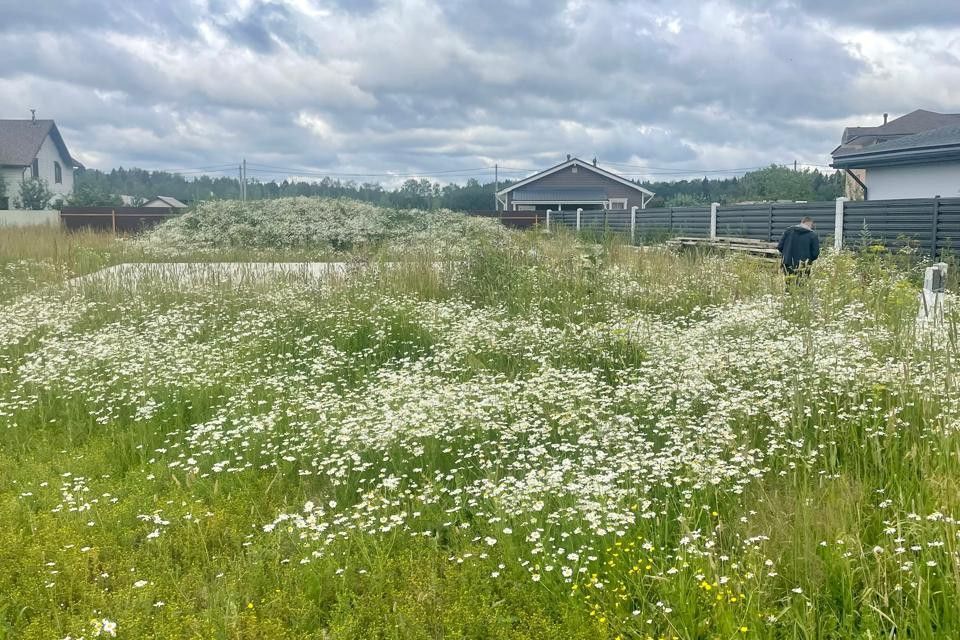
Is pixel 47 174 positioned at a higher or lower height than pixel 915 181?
higher

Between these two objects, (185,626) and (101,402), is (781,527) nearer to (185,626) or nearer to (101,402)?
(185,626)

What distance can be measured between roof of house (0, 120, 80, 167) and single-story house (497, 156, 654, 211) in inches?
1177

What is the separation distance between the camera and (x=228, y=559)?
11.7 feet

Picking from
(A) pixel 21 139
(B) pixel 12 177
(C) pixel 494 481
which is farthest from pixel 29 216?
(C) pixel 494 481

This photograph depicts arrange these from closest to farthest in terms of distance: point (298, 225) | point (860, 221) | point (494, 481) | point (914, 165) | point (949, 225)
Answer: point (494, 481) < point (949, 225) < point (860, 221) < point (914, 165) < point (298, 225)

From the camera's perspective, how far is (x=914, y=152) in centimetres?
1953

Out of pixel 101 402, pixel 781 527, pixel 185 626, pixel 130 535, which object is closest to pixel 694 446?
pixel 781 527

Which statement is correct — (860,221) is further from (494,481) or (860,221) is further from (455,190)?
(455,190)

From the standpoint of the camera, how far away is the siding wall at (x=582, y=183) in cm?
4594

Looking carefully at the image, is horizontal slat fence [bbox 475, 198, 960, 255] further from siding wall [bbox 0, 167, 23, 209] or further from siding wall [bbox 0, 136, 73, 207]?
siding wall [bbox 0, 136, 73, 207]

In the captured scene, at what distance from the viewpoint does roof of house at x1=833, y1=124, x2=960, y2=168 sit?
18.5 meters

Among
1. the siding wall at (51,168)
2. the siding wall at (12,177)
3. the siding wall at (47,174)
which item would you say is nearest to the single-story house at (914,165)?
the siding wall at (47,174)

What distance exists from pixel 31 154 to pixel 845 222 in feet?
156

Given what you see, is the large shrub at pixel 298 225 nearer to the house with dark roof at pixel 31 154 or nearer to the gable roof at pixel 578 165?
the gable roof at pixel 578 165
